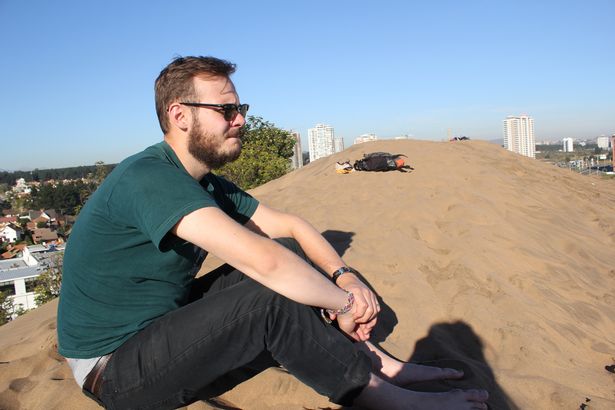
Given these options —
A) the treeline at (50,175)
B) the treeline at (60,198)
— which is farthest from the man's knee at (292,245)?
the treeline at (50,175)

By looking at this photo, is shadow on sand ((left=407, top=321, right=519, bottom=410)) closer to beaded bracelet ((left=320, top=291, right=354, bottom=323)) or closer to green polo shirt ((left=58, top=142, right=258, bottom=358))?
beaded bracelet ((left=320, top=291, right=354, bottom=323))

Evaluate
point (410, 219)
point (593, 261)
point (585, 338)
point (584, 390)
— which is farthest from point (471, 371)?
point (593, 261)

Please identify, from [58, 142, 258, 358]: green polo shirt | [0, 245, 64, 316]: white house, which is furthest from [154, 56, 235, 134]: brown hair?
[0, 245, 64, 316]: white house

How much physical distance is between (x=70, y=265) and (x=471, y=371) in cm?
189

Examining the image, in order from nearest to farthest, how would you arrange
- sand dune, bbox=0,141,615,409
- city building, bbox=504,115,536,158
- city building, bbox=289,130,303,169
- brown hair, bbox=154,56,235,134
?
1. brown hair, bbox=154,56,235,134
2. sand dune, bbox=0,141,615,409
3. city building, bbox=289,130,303,169
4. city building, bbox=504,115,536,158

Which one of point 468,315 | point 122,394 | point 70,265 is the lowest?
point 468,315

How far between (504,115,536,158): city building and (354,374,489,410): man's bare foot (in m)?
42.2

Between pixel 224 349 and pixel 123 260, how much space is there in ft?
1.62

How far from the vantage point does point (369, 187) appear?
21.0 ft

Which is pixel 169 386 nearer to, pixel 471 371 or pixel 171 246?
pixel 171 246

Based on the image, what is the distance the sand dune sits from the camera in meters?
2.27

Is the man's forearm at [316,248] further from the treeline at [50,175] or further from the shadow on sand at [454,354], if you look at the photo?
the treeline at [50,175]

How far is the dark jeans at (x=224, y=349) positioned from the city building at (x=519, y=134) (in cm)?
4252

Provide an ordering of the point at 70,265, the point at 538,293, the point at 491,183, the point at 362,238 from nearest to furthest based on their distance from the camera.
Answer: the point at 70,265
the point at 538,293
the point at 362,238
the point at 491,183
